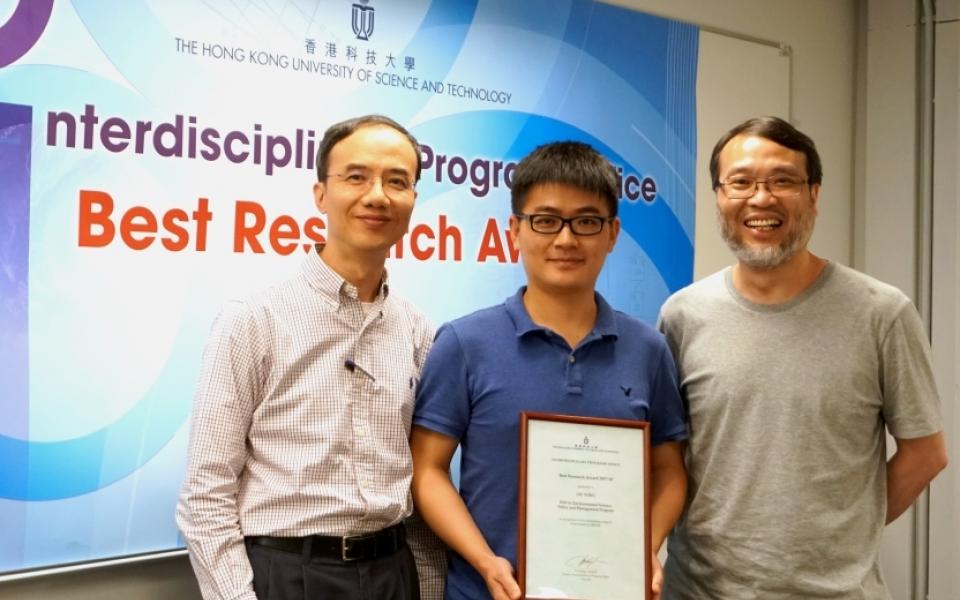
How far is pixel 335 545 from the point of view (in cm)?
178

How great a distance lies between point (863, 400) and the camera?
1981 mm

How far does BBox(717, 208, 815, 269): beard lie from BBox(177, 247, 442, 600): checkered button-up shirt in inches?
31.5

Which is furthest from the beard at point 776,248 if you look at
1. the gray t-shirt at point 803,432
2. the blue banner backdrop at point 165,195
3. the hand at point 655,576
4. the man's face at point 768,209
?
the blue banner backdrop at point 165,195

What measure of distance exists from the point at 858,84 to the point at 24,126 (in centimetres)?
338

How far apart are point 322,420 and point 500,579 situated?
456mm

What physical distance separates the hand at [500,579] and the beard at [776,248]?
86 centimetres

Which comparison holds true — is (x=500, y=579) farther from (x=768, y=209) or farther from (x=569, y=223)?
(x=768, y=209)

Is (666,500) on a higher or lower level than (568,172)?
lower

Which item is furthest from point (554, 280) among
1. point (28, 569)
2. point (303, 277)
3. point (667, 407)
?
point (28, 569)

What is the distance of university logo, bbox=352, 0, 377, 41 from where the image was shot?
8.41 feet

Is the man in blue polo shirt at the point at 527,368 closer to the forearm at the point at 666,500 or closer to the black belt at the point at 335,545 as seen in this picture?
the forearm at the point at 666,500

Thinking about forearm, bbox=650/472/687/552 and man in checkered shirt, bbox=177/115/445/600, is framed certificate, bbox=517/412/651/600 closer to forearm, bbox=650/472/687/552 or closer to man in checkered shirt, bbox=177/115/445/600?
forearm, bbox=650/472/687/552

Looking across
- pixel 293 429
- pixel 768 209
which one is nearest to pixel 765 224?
pixel 768 209

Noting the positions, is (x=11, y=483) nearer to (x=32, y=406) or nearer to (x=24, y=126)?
(x=32, y=406)
